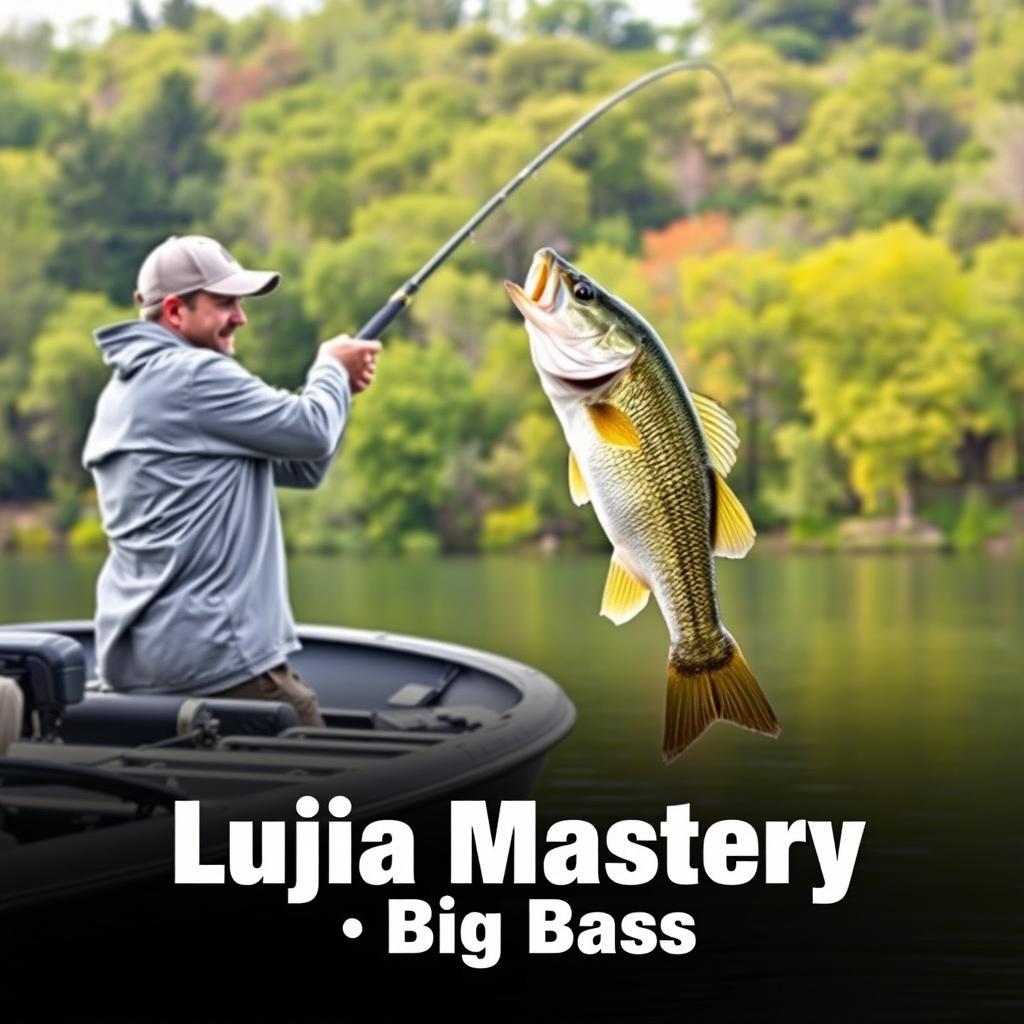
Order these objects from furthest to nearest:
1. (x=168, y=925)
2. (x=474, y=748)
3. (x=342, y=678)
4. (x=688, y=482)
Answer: (x=342, y=678) < (x=474, y=748) < (x=168, y=925) < (x=688, y=482)

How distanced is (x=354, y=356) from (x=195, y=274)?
411 millimetres

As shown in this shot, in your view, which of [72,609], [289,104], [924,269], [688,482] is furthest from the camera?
[289,104]

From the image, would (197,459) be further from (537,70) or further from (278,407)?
(537,70)

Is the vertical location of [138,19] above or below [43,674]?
above

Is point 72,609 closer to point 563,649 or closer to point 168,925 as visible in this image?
point 563,649

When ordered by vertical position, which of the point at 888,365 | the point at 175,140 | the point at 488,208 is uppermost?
the point at 175,140

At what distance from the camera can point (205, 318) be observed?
5.47 meters

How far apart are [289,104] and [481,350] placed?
3187cm

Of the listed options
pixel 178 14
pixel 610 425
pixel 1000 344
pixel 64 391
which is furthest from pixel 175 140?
pixel 610 425

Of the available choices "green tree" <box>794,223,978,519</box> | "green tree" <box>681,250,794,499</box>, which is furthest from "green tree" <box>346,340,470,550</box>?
"green tree" <box>794,223,978,519</box>

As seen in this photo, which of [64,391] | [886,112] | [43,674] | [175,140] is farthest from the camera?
[175,140]

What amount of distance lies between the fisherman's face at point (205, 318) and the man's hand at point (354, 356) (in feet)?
0.74

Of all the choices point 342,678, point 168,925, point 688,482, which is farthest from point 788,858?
point 688,482

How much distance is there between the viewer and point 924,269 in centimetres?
4609
